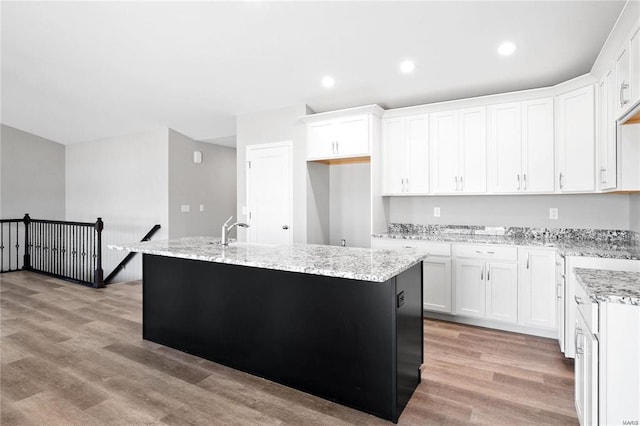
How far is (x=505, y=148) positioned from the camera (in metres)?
3.85

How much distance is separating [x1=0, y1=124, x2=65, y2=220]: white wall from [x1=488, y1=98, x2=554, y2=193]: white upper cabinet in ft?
28.9

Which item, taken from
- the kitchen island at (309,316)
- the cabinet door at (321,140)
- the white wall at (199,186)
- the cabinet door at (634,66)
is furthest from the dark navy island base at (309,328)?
the white wall at (199,186)

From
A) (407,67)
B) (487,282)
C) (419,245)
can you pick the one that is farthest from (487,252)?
(407,67)

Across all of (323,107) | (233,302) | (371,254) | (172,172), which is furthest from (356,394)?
(172,172)

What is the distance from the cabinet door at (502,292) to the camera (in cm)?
358

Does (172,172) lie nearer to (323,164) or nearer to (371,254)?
(323,164)

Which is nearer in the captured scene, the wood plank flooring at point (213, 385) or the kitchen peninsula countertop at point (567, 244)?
the wood plank flooring at point (213, 385)

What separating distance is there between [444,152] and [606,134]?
1500mm

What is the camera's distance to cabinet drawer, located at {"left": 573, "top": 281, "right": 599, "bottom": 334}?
160cm

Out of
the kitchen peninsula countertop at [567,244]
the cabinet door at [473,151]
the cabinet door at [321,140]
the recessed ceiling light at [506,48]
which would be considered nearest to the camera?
the kitchen peninsula countertop at [567,244]

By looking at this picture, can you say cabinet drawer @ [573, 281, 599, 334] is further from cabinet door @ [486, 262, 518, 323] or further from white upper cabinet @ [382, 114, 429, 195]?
white upper cabinet @ [382, 114, 429, 195]

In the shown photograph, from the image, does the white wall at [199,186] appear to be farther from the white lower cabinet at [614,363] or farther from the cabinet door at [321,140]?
the white lower cabinet at [614,363]

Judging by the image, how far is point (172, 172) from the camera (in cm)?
661

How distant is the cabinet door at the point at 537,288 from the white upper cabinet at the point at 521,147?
734 mm
